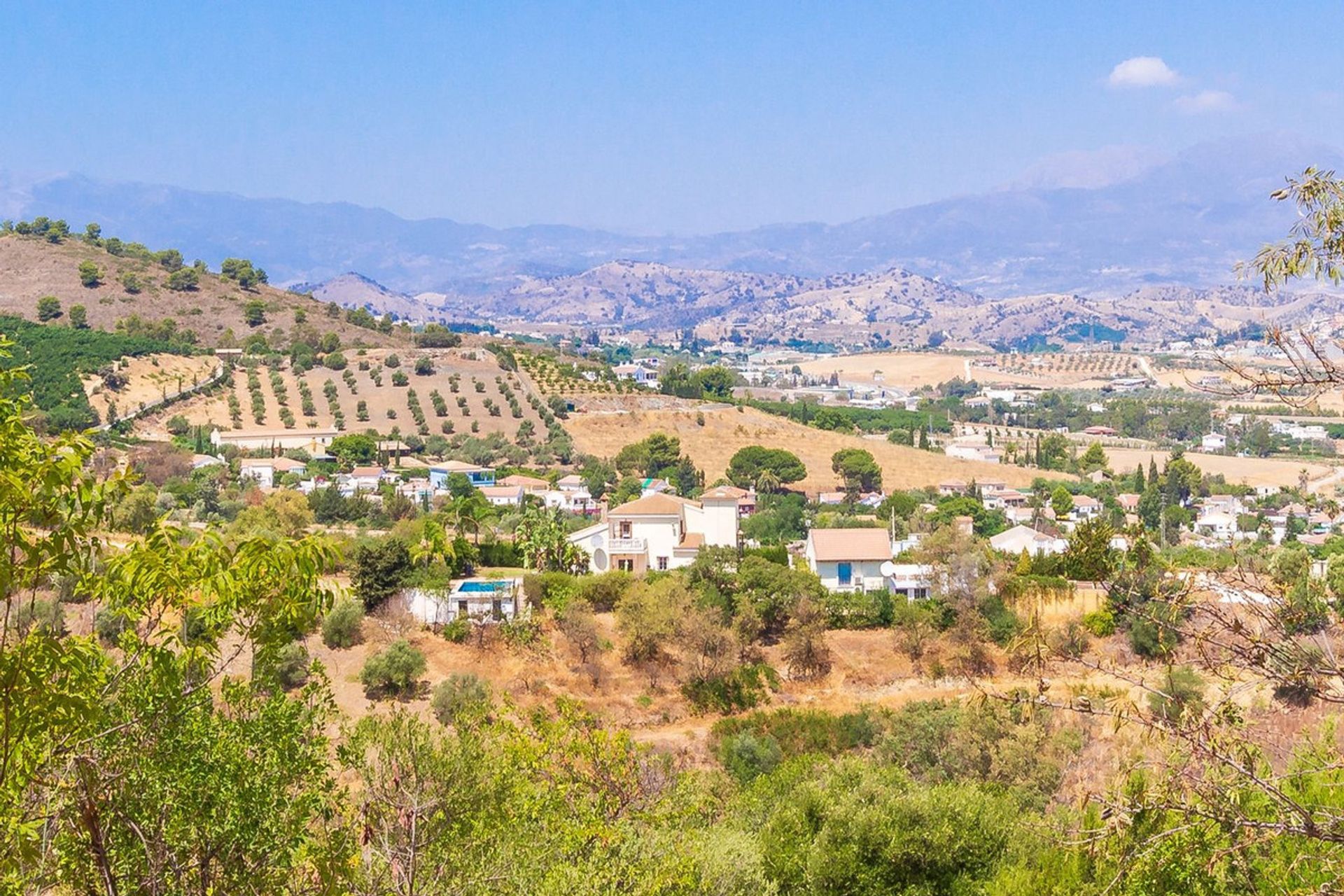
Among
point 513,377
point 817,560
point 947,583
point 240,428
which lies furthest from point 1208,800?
point 513,377

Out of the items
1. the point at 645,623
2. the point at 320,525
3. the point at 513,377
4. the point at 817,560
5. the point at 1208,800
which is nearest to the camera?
the point at 1208,800

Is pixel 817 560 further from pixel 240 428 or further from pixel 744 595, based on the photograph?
pixel 240 428

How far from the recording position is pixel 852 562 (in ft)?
93.7

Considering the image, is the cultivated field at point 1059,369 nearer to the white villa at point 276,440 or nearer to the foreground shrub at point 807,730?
the white villa at point 276,440

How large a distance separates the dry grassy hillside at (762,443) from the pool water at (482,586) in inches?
1064

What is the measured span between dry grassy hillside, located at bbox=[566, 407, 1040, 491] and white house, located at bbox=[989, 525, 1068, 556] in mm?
16117

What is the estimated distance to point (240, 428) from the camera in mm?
55125

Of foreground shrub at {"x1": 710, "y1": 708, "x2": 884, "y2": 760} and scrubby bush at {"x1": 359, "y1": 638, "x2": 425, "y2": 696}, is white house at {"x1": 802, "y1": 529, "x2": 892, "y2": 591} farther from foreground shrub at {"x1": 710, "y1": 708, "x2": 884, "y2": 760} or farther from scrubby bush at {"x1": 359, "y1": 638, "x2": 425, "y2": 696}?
scrubby bush at {"x1": 359, "y1": 638, "x2": 425, "y2": 696}

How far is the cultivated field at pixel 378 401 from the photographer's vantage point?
56.9m

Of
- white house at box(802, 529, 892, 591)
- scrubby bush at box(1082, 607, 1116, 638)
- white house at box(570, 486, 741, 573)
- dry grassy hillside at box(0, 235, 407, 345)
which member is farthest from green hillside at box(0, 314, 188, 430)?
scrubby bush at box(1082, 607, 1116, 638)

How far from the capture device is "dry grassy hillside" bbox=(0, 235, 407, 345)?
7350cm

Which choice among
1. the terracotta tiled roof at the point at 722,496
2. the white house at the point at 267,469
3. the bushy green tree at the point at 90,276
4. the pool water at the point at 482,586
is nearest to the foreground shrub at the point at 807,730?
the pool water at the point at 482,586

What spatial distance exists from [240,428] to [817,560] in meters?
35.6

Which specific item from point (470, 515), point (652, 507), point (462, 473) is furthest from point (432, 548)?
point (462, 473)
